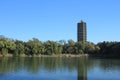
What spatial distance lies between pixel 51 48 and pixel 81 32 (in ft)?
250

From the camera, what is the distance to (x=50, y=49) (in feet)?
308

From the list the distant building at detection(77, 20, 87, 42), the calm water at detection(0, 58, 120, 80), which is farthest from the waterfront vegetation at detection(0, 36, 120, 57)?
the distant building at detection(77, 20, 87, 42)

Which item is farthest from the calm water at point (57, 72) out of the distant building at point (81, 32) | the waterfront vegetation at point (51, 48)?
the distant building at point (81, 32)

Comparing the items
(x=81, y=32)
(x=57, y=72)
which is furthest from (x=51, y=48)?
(x=81, y=32)

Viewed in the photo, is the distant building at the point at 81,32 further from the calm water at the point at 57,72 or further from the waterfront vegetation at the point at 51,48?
the calm water at the point at 57,72

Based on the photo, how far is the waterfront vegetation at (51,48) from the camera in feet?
277

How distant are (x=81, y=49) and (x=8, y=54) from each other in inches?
1128

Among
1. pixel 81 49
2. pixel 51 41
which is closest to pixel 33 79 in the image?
pixel 51 41

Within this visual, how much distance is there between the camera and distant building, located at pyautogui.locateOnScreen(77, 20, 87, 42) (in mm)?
163800

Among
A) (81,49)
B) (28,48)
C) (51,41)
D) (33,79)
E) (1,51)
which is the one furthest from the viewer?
(81,49)

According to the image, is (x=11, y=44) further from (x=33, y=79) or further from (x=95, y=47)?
(x=33, y=79)

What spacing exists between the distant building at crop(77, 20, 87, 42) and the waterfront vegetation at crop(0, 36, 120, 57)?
54532 mm

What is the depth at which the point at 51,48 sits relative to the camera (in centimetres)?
9375

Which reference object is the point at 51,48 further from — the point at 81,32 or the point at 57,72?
the point at 81,32
